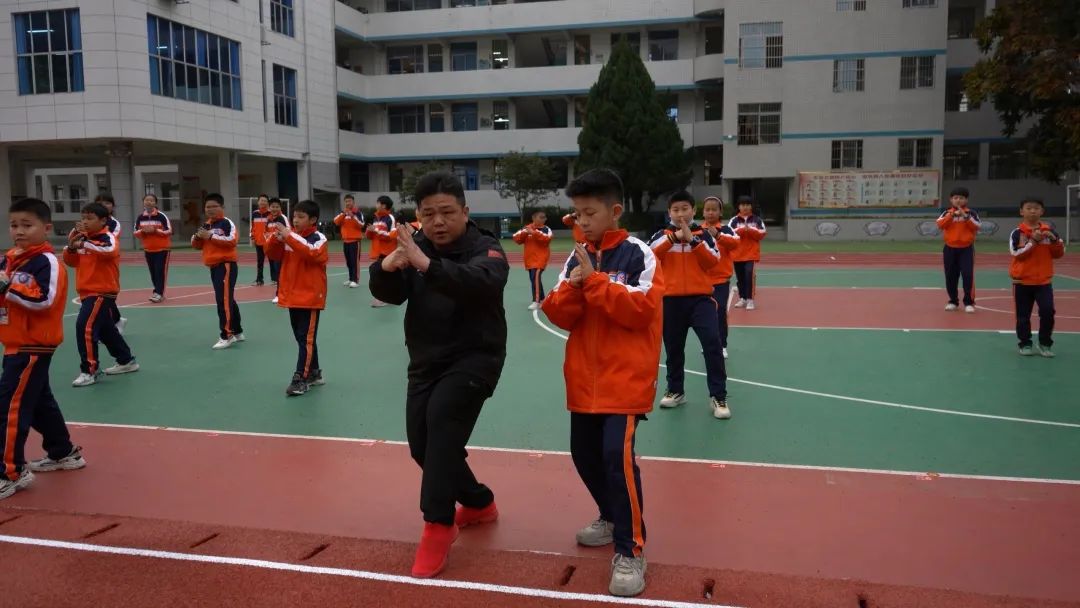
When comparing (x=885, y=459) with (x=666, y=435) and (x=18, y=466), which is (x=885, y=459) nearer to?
(x=666, y=435)

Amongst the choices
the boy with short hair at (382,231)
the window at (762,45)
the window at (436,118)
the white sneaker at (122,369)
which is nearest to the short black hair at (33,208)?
the white sneaker at (122,369)

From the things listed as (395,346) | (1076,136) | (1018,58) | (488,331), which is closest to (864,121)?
(1018,58)

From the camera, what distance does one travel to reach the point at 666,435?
19.9 ft

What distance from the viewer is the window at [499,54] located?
1634 inches

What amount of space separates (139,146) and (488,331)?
3393cm

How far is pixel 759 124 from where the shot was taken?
114 ft

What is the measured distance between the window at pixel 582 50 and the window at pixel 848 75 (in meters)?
12.4

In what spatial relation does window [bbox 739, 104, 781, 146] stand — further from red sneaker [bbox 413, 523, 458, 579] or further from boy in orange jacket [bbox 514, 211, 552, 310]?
red sneaker [bbox 413, 523, 458, 579]

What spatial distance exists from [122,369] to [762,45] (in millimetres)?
31217

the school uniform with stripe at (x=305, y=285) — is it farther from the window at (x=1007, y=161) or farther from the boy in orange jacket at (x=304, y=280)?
the window at (x=1007, y=161)

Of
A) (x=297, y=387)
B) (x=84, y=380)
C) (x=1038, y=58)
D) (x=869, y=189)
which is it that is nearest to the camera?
(x=297, y=387)

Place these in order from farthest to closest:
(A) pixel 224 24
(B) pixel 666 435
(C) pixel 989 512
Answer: (A) pixel 224 24 → (B) pixel 666 435 → (C) pixel 989 512

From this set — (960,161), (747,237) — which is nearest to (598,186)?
(747,237)

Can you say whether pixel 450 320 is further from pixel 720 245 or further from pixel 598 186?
pixel 720 245
